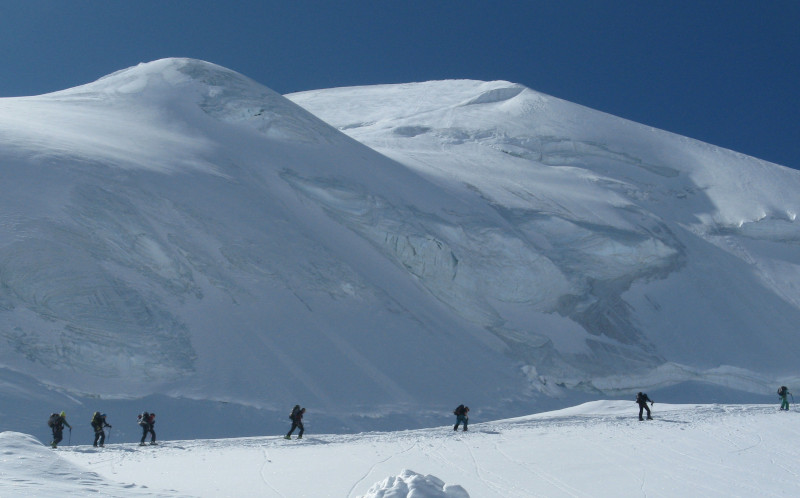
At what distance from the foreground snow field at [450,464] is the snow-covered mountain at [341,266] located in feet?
25.0

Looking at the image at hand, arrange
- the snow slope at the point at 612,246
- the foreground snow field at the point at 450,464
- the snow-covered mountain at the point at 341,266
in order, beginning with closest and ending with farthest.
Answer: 1. the foreground snow field at the point at 450,464
2. the snow-covered mountain at the point at 341,266
3. the snow slope at the point at 612,246

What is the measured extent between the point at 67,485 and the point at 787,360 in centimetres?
3886

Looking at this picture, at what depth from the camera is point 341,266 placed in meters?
34.0

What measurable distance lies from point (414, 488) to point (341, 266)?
25094 mm

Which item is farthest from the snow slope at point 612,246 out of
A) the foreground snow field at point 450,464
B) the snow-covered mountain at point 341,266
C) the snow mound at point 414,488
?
the snow mound at point 414,488

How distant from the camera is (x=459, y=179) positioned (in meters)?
47.5

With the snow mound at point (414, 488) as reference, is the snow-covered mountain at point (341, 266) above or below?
above

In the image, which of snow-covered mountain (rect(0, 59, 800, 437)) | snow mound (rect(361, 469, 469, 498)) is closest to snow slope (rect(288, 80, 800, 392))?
snow-covered mountain (rect(0, 59, 800, 437))

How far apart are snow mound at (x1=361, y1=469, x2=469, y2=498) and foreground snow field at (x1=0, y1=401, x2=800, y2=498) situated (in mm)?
17

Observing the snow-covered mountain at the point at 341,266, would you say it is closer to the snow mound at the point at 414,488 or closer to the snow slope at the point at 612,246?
the snow slope at the point at 612,246

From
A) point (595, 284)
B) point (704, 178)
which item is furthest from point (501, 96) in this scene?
point (595, 284)

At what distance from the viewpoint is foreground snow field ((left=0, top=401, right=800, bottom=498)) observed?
10102mm

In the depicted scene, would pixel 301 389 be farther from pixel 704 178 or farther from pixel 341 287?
pixel 704 178

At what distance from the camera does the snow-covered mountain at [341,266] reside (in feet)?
83.4
